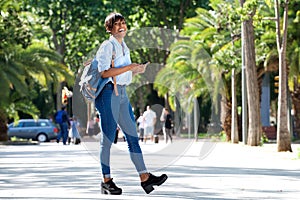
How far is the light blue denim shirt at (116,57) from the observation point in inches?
412

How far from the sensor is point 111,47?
10500 mm

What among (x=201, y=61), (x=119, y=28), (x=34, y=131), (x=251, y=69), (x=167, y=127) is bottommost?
(x=34, y=131)

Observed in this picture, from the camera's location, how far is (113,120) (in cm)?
1053

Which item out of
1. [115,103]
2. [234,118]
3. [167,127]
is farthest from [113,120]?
[234,118]

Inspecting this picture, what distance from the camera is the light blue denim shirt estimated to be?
10.5 meters

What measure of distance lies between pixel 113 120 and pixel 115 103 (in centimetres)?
19

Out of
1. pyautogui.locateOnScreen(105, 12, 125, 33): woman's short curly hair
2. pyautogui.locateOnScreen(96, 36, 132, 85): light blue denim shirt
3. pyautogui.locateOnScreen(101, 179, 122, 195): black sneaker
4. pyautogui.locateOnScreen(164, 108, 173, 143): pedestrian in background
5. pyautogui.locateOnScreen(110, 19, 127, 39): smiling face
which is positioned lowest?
pyautogui.locateOnScreen(101, 179, 122, 195): black sneaker

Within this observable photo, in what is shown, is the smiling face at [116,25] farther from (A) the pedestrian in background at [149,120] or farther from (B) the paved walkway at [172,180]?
(A) the pedestrian in background at [149,120]

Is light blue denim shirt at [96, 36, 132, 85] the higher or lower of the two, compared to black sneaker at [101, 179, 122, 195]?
higher

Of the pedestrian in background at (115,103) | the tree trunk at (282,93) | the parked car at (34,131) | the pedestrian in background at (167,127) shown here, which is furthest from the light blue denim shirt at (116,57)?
the parked car at (34,131)

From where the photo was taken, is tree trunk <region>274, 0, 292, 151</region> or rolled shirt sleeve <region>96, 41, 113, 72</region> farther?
tree trunk <region>274, 0, 292, 151</region>

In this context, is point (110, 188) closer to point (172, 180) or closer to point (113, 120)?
point (113, 120)

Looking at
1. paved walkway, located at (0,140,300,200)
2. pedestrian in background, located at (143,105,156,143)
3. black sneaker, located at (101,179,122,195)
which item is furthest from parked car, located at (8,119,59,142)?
black sneaker, located at (101,179,122,195)

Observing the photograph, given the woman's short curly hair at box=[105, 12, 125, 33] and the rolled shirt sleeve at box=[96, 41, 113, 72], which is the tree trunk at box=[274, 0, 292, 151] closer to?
the woman's short curly hair at box=[105, 12, 125, 33]
